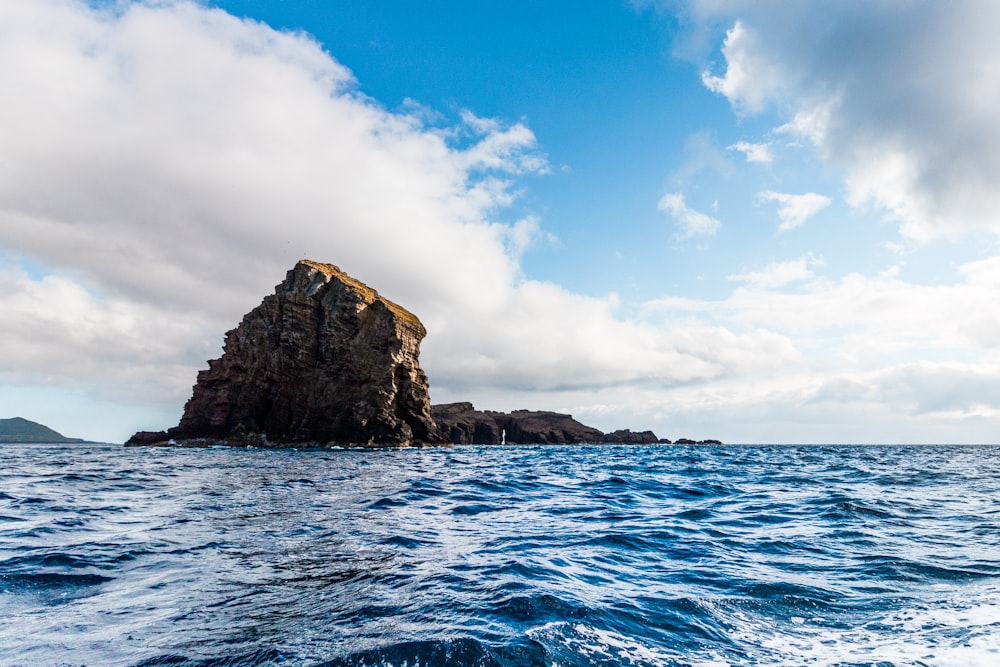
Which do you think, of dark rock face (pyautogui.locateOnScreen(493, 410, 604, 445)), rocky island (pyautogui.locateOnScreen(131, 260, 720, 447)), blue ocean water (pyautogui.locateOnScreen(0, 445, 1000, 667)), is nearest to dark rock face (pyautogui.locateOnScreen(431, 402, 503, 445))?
dark rock face (pyautogui.locateOnScreen(493, 410, 604, 445))

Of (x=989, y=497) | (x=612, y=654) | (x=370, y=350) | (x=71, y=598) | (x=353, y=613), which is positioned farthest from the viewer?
(x=370, y=350)

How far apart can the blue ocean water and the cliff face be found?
6293cm

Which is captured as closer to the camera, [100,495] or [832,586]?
[832,586]

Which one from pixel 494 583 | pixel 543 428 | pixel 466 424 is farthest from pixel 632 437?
pixel 494 583

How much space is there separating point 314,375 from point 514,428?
7656 cm

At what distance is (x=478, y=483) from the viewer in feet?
73.6

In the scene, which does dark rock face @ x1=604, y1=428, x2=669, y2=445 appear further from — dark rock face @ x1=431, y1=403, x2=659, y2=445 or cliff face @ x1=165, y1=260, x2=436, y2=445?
cliff face @ x1=165, y1=260, x2=436, y2=445

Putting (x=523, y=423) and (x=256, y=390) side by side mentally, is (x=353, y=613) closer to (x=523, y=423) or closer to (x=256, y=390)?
(x=256, y=390)

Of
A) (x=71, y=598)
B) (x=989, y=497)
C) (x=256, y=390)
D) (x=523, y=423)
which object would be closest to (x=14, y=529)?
(x=71, y=598)

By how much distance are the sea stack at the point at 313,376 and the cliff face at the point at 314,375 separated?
0.15 metres

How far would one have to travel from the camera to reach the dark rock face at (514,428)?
133 metres

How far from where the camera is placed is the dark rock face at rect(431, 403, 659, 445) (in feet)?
436

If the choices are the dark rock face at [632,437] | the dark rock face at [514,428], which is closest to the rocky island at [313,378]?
the dark rock face at [514,428]

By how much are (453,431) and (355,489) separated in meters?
107
